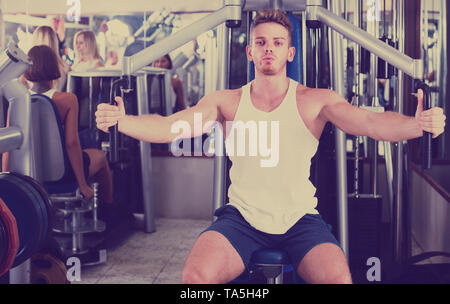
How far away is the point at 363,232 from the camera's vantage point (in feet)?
9.44

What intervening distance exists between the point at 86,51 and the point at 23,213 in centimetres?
232

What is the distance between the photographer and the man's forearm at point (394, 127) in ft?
5.75

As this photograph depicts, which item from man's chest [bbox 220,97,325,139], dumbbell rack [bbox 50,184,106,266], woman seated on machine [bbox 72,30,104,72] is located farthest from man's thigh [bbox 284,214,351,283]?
woman seated on machine [bbox 72,30,104,72]

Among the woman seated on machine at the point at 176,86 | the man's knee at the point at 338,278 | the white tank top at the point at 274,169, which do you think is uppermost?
the woman seated on machine at the point at 176,86

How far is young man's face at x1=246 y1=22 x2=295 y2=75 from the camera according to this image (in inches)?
75.2

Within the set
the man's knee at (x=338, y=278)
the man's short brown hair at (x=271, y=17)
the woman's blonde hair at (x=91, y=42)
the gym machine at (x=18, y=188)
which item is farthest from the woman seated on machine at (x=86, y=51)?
the man's knee at (x=338, y=278)

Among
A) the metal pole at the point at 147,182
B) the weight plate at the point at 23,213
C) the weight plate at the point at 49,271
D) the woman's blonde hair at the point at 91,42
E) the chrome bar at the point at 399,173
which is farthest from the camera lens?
the woman's blonde hair at the point at 91,42

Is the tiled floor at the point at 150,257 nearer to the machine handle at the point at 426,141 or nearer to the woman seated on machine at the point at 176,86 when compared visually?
the woman seated on machine at the point at 176,86

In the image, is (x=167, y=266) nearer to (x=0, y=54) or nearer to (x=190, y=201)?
(x=190, y=201)

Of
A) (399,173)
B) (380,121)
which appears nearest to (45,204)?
(380,121)

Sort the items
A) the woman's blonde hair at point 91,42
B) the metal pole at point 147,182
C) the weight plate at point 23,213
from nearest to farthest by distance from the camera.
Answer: the weight plate at point 23,213 < the metal pole at point 147,182 < the woman's blonde hair at point 91,42

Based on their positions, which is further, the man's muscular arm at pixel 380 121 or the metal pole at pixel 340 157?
the metal pole at pixel 340 157

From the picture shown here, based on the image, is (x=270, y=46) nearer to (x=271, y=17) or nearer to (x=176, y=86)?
(x=271, y=17)
